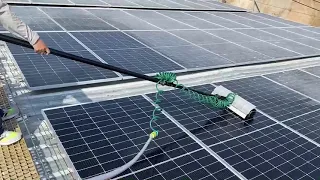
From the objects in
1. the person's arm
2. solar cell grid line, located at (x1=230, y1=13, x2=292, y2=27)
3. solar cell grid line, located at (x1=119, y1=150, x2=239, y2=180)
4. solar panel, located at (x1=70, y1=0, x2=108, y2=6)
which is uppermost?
the person's arm

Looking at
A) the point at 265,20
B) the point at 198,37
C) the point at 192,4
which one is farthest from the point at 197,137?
the point at 192,4

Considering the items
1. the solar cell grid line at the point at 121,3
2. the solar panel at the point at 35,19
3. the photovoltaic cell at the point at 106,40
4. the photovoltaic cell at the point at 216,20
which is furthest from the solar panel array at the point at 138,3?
the photovoltaic cell at the point at 106,40

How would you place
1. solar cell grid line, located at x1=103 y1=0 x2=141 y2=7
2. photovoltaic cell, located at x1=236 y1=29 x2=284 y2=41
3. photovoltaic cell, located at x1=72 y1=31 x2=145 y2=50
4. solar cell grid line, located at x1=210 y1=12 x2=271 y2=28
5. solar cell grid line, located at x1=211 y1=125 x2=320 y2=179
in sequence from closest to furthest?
solar cell grid line, located at x1=211 y1=125 x2=320 y2=179 → photovoltaic cell, located at x1=72 y1=31 x2=145 y2=50 → photovoltaic cell, located at x1=236 y1=29 x2=284 y2=41 → solar cell grid line, located at x1=103 y1=0 x2=141 y2=7 → solar cell grid line, located at x1=210 y1=12 x2=271 y2=28

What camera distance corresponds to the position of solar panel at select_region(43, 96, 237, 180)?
149 inches

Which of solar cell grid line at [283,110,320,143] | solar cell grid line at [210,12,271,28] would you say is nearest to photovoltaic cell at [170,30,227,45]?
solar cell grid line at [210,12,271,28]

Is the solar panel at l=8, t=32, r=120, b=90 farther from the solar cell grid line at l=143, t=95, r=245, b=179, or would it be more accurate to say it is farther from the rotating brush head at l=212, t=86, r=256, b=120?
the rotating brush head at l=212, t=86, r=256, b=120

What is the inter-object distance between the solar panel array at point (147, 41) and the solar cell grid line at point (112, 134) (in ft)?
3.44

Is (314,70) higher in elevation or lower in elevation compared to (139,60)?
lower

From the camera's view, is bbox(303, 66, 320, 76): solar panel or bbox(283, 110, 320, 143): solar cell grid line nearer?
bbox(283, 110, 320, 143): solar cell grid line

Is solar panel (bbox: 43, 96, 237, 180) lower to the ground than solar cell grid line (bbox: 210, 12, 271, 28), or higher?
lower

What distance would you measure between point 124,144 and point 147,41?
183 inches

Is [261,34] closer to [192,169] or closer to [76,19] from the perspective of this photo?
[76,19]

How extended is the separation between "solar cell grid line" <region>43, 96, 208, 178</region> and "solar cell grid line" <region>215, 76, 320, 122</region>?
1.93 meters

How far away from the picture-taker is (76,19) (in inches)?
368
